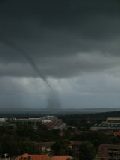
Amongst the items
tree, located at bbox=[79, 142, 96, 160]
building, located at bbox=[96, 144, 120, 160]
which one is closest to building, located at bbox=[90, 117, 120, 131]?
building, located at bbox=[96, 144, 120, 160]

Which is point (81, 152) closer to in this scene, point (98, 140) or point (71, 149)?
point (71, 149)

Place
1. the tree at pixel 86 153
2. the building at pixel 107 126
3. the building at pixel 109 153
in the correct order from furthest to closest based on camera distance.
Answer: the building at pixel 107 126, the building at pixel 109 153, the tree at pixel 86 153

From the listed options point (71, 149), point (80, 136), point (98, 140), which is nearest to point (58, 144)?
point (71, 149)

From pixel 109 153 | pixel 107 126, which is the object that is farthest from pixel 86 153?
pixel 107 126

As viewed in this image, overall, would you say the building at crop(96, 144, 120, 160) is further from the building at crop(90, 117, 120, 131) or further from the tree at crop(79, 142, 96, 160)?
the building at crop(90, 117, 120, 131)

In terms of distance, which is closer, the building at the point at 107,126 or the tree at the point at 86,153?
the tree at the point at 86,153

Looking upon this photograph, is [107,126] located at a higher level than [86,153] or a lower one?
higher

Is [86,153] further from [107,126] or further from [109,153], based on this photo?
[107,126]

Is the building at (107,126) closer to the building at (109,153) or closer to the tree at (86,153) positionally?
the building at (109,153)

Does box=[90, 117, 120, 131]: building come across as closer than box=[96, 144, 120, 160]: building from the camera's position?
No

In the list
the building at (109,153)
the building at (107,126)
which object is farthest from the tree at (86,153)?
the building at (107,126)

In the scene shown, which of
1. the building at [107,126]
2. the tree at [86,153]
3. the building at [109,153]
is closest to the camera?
the tree at [86,153]
